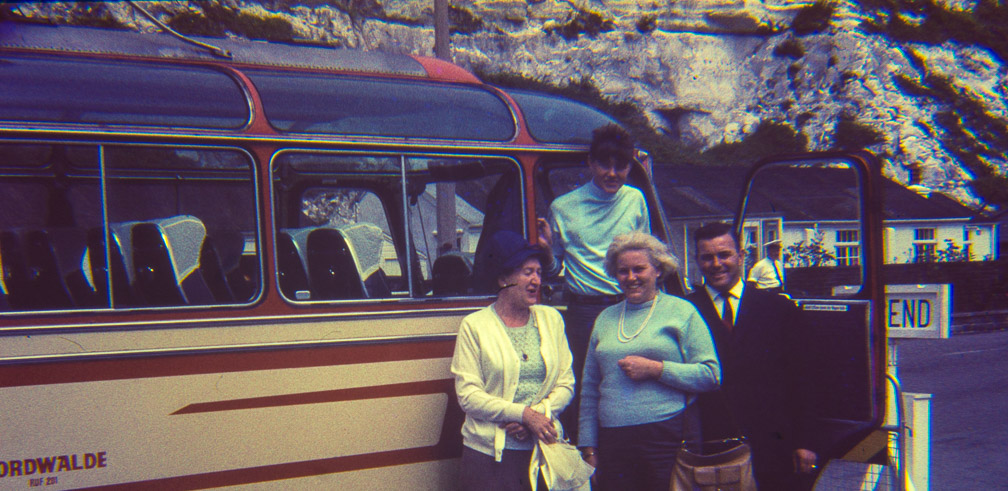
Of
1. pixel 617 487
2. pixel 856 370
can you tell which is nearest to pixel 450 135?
pixel 617 487

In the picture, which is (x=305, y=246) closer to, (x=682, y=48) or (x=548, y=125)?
(x=548, y=125)

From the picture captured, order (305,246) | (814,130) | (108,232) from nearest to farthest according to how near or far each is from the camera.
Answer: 1. (108,232)
2. (305,246)
3. (814,130)

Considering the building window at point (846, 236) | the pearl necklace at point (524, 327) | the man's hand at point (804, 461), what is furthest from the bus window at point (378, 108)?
the building window at point (846, 236)

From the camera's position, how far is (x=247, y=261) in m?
4.33

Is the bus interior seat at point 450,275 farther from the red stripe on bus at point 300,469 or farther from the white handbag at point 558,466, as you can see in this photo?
the white handbag at point 558,466

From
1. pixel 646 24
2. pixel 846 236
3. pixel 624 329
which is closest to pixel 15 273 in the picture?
pixel 624 329

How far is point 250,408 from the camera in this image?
4.21m

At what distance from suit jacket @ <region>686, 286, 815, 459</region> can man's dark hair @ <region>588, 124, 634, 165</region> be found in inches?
40.5

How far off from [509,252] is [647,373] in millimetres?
874

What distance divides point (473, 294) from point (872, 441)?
2660 mm

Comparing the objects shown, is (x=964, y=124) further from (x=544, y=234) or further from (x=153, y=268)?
(x=153, y=268)

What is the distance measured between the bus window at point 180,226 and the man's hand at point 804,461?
294cm

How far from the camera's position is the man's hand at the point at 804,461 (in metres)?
4.14

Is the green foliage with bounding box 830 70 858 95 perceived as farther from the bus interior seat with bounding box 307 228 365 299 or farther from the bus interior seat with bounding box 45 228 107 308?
the bus interior seat with bounding box 45 228 107 308
